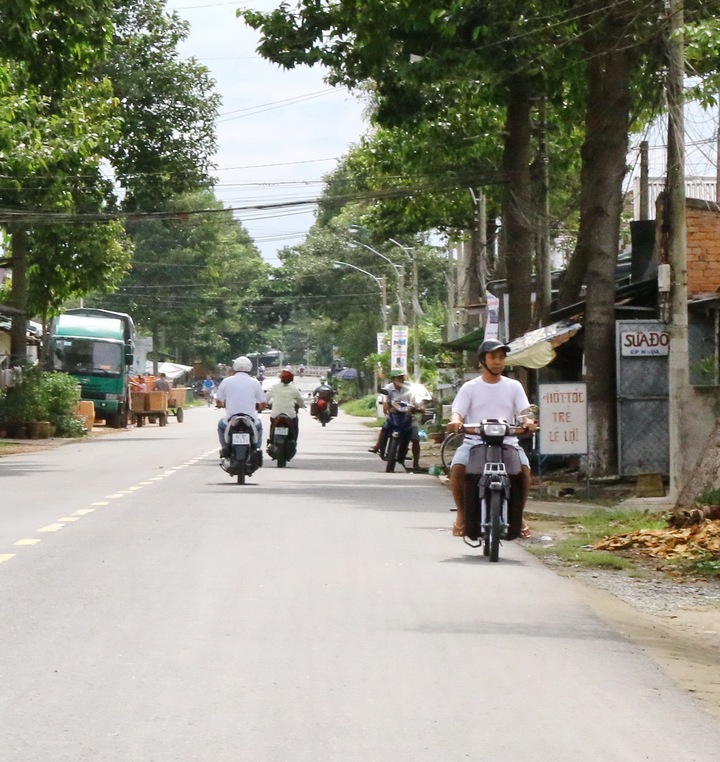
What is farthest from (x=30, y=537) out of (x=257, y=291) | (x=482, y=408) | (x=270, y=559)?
(x=257, y=291)

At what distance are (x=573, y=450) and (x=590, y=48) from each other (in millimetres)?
6401

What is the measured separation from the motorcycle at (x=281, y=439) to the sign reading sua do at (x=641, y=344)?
21.5ft

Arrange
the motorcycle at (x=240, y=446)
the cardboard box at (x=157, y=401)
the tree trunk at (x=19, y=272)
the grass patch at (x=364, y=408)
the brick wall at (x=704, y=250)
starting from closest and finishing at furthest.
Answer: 1. the motorcycle at (x=240, y=446)
2. the brick wall at (x=704, y=250)
3. the tree trunk at (x=19, y=272)
4. the cardboard box at (x=157, y=401)
5. the grass patch at (x=364, y=408)

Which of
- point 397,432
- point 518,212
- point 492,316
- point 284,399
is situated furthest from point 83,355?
point 397,432

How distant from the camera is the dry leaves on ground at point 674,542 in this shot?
45.4 feet

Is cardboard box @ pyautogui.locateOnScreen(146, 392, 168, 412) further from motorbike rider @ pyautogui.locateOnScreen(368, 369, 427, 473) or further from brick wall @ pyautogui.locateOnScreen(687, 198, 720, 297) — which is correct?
brick wall @ pyautogui.locateOnScreen(687, 198, 720, 297)

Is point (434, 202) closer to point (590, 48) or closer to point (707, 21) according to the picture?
point (590, 48)

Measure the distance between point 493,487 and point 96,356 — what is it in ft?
139

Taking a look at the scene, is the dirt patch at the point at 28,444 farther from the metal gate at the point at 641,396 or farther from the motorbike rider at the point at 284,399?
the metal gate at the point at 641,396

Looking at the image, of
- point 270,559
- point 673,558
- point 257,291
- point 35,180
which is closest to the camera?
point 270,559

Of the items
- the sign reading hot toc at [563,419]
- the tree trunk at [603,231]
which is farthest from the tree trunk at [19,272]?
the sign reading hot toc at [563,419]

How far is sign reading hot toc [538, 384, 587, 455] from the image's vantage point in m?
21.7

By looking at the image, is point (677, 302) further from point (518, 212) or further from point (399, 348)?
point (399, 348)

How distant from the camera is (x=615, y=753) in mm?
5848
